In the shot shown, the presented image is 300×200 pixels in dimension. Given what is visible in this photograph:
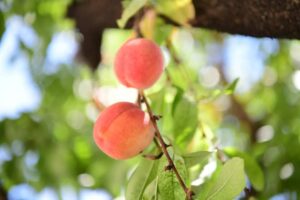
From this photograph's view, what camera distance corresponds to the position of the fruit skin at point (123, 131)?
104cm

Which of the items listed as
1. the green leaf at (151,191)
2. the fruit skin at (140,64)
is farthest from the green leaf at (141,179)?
the fruit skin at (140,64)

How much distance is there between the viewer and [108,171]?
1.96m

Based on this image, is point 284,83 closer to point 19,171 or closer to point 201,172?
point 19,171

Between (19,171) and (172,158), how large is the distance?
Result: 983mm

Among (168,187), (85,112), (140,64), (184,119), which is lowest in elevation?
(85,112)

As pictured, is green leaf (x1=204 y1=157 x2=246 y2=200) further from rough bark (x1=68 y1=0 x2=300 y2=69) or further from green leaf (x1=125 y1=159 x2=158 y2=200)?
rough bark (x1=68 y1=0 x2=300 y2=69)

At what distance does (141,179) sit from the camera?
3.58 feet

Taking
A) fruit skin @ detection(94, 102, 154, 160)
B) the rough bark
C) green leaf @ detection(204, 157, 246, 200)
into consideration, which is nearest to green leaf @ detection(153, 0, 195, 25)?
the rough bark

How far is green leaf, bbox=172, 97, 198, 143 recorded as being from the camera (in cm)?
130

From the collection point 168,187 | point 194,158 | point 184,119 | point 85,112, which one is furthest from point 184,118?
point 85,112

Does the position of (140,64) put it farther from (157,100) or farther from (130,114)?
(157,100)

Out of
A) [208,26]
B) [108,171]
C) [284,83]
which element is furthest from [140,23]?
[284,83]

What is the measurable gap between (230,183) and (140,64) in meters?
0.26

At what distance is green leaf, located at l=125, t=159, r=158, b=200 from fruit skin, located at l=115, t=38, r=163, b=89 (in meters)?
0.14
